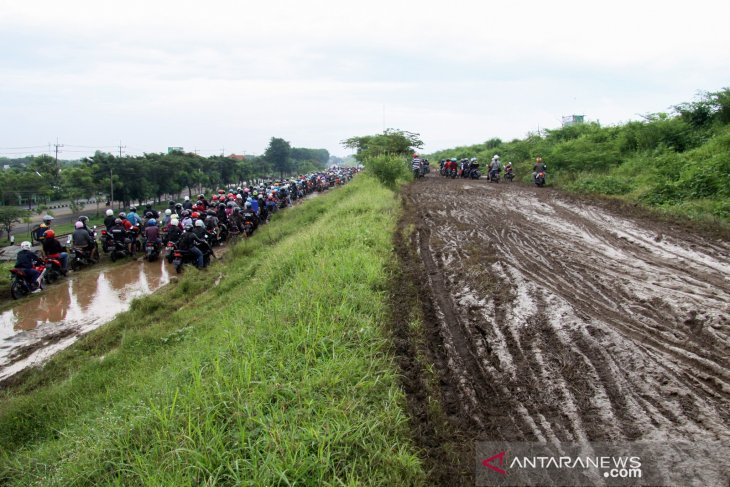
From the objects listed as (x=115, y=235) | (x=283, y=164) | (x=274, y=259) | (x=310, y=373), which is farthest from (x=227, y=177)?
(x=310, y=373)

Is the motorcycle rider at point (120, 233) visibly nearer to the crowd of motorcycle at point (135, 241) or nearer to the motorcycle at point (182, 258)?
the crowd of motorcycle at point (135, 241)

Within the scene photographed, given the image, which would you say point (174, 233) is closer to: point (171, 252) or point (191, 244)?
point (171, 252)

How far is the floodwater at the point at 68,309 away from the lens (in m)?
6.96

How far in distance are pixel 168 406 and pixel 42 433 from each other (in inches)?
98.2

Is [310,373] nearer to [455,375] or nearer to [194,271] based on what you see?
[455,375]

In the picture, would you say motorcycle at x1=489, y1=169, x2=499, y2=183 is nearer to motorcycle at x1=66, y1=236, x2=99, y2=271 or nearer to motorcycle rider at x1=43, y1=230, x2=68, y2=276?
motorcycle at x1=66, y1=236, x2=99, y2=271

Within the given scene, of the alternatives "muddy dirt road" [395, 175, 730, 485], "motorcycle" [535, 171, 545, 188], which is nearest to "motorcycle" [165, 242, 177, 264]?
"muddy dirt road" [395, 175, 730, 485]

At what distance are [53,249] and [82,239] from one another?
3.78 feet

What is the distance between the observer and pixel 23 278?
9.44m

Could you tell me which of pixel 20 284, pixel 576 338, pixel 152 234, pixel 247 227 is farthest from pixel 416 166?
pixel 576 338

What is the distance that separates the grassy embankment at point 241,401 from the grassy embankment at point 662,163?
327 inches

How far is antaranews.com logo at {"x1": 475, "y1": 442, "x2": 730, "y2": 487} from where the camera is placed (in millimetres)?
2562

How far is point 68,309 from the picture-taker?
8891mm

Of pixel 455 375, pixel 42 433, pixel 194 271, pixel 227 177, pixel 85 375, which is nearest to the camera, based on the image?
pixel 455 375
